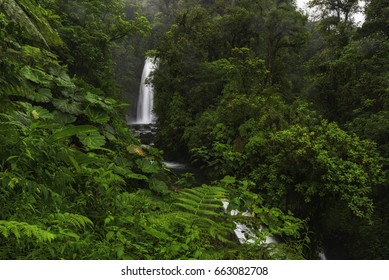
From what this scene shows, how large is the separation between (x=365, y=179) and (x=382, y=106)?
5317mm

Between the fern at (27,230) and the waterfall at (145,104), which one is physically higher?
the waterfall at (145,104)

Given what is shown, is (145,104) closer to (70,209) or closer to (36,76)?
(36,76)

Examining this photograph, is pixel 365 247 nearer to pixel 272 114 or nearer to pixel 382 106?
pixel 272 114

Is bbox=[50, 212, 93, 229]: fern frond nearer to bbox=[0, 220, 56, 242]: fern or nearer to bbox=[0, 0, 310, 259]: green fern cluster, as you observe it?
bbox=[0, 0, 310, 259]: green fern cluster

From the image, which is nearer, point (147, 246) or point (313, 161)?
point (147, 246)

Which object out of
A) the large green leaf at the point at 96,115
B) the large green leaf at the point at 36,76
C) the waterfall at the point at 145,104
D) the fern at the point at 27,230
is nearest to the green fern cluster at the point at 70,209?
the fern at the point at 27,230

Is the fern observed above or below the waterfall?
below

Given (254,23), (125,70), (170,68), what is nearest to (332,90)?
(254,23)

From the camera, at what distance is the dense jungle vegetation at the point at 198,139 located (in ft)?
8.41

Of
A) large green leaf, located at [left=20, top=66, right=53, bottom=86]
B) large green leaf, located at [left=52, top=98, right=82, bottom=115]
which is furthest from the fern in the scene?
large green leaf, located at [left=52, top=98, right=82, bottom=115]

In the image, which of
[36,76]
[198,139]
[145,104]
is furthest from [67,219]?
[145,104]

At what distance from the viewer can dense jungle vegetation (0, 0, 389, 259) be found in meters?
2.56

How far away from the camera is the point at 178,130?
17.1 m

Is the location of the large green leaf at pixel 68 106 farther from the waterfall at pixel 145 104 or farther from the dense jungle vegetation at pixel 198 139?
the waterfall at pixel 145 104
